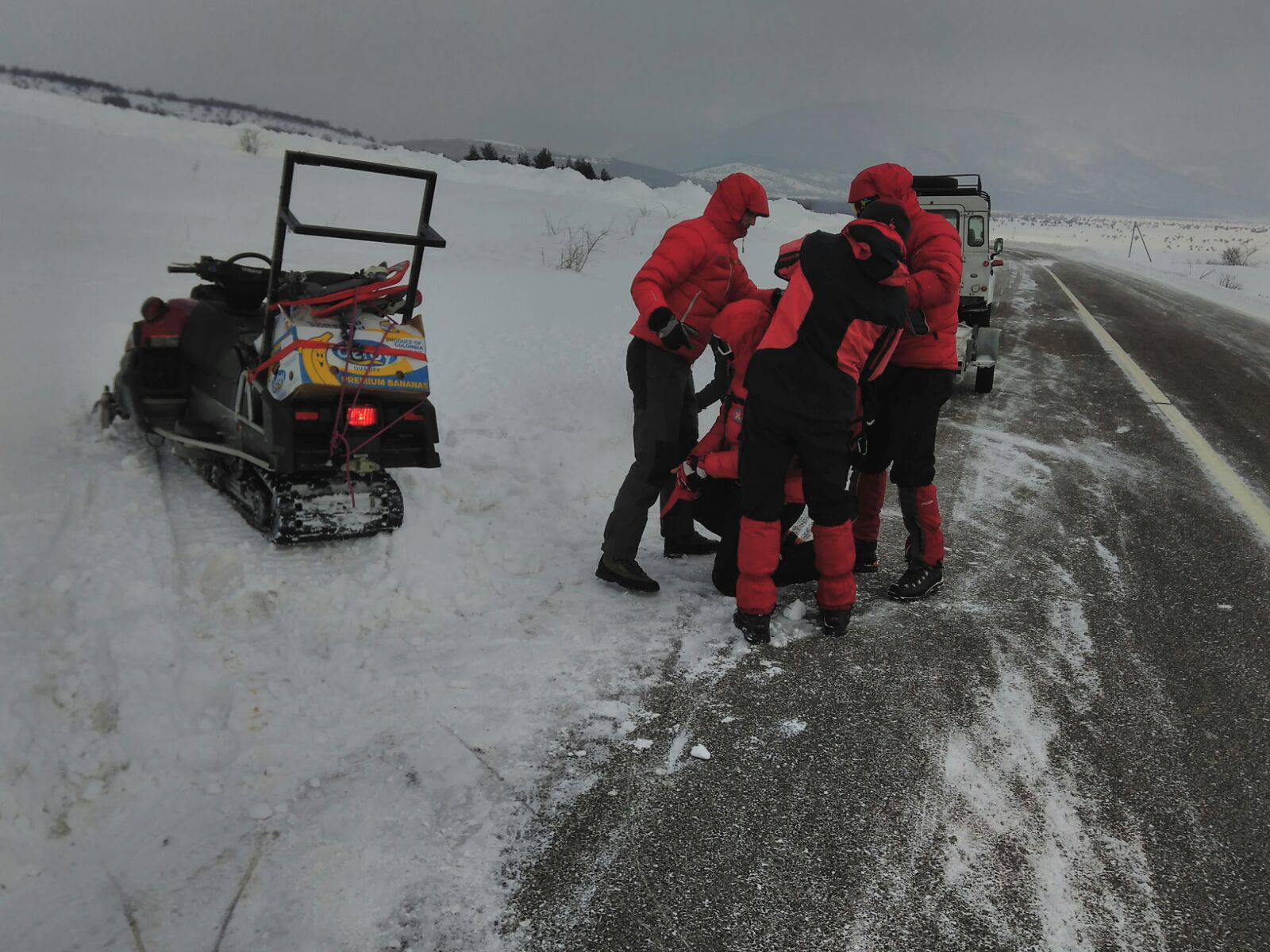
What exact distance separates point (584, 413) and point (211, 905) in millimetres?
4549

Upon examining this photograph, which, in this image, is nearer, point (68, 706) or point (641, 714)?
point (68, 706)

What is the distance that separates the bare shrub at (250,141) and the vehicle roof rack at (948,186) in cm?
1240

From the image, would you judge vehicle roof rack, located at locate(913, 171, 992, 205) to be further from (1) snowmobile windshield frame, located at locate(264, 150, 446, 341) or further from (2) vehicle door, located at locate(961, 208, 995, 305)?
(1) snowmobile windshield frame, located at locate(264, 150, 446, 341)

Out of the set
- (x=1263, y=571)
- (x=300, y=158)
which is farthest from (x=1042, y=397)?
(x=300, y=158)

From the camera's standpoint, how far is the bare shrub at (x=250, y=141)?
1727 cm

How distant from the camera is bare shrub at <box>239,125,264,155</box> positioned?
17266mm

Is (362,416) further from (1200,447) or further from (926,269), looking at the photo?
(1200,447)

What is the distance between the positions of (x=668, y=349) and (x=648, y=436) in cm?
47

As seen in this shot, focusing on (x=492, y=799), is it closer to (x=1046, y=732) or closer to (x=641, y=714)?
(x=641, y=714)

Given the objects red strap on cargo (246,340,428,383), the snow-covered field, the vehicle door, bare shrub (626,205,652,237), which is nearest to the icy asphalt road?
red strap on cargo (246,340,428,383)

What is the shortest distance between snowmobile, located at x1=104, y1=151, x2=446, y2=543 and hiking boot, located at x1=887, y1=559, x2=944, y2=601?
2385 mm

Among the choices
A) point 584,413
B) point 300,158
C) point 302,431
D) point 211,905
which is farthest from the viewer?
point 584,413

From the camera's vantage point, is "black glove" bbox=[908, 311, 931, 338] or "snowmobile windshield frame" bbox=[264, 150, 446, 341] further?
"black glove" bbox=[908, 311, 931, 338]

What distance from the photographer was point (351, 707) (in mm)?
3150
